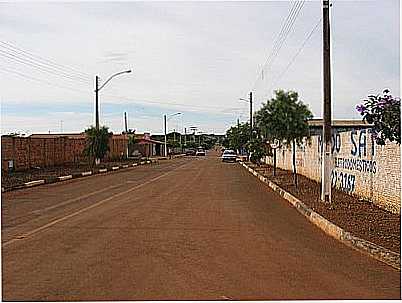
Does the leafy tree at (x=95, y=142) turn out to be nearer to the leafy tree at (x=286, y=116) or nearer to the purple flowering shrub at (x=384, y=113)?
the leafy tree at (x=286, y=116)

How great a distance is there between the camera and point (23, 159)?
131 ft

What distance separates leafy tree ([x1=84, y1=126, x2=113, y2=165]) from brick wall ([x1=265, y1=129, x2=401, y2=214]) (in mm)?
25140

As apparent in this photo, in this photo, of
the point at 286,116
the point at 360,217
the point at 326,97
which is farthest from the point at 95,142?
the point at 360,217

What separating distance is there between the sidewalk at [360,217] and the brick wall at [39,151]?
66.0 feet

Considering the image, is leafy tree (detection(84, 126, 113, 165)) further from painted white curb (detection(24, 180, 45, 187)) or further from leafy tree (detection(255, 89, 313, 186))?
leafy tree (detection(255, 89, 313, 186))

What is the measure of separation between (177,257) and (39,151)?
34.2 meters

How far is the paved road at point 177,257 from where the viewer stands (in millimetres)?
8258

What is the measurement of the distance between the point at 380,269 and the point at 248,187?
1846 centimetres

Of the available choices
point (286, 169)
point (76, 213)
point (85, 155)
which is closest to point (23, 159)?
point (85, 155)

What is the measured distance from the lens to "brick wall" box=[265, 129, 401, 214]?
1590 centimetres

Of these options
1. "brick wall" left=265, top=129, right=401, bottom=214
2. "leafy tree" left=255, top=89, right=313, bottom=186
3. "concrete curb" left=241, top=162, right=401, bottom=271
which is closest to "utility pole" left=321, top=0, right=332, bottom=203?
"concrete curb" left=241, top=162, right=401, bottom=271

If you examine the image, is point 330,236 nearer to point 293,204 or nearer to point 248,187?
point 293,204

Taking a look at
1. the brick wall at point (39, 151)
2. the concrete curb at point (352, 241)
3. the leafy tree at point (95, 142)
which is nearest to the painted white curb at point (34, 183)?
the brick wall at point (39, 151)

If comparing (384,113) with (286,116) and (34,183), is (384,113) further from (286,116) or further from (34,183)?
(34,183)
